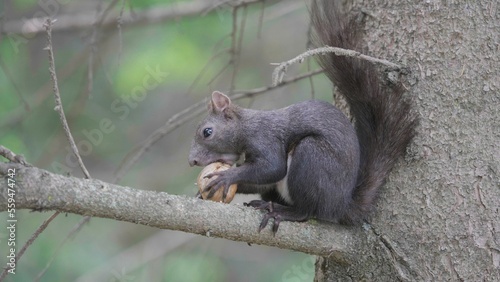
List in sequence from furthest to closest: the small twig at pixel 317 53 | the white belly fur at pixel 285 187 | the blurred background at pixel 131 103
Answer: the blurred background at pixel 131 103 < the white belly fur at pixel 285 187 < the small twig at pixel 317 53

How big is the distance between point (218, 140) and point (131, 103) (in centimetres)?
210

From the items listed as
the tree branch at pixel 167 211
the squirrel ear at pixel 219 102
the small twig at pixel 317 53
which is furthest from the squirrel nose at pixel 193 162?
the small twig at pixel 317 53

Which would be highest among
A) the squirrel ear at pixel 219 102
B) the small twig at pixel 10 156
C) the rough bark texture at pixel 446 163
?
the small twig at pixel 10 156

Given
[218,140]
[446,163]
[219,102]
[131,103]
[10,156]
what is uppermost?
[10,156]

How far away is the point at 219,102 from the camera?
3043 millimetres

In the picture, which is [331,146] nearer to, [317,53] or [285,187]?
[285,187]

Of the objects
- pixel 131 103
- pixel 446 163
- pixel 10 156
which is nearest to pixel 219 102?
pixel 446 163

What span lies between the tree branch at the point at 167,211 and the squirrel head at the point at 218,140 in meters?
0.61

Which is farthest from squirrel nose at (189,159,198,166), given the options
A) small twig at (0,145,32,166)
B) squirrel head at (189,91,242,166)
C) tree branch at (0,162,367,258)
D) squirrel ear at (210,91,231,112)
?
small twig at (0,145,32,166)

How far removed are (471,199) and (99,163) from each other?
4.21 meters

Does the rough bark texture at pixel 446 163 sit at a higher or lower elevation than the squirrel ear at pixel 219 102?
lower

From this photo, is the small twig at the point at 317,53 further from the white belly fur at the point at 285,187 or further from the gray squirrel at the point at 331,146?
the white belly fur at the point at 285,187

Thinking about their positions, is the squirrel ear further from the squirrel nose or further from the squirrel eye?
the squirrel nose

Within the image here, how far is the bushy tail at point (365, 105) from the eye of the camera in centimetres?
258
